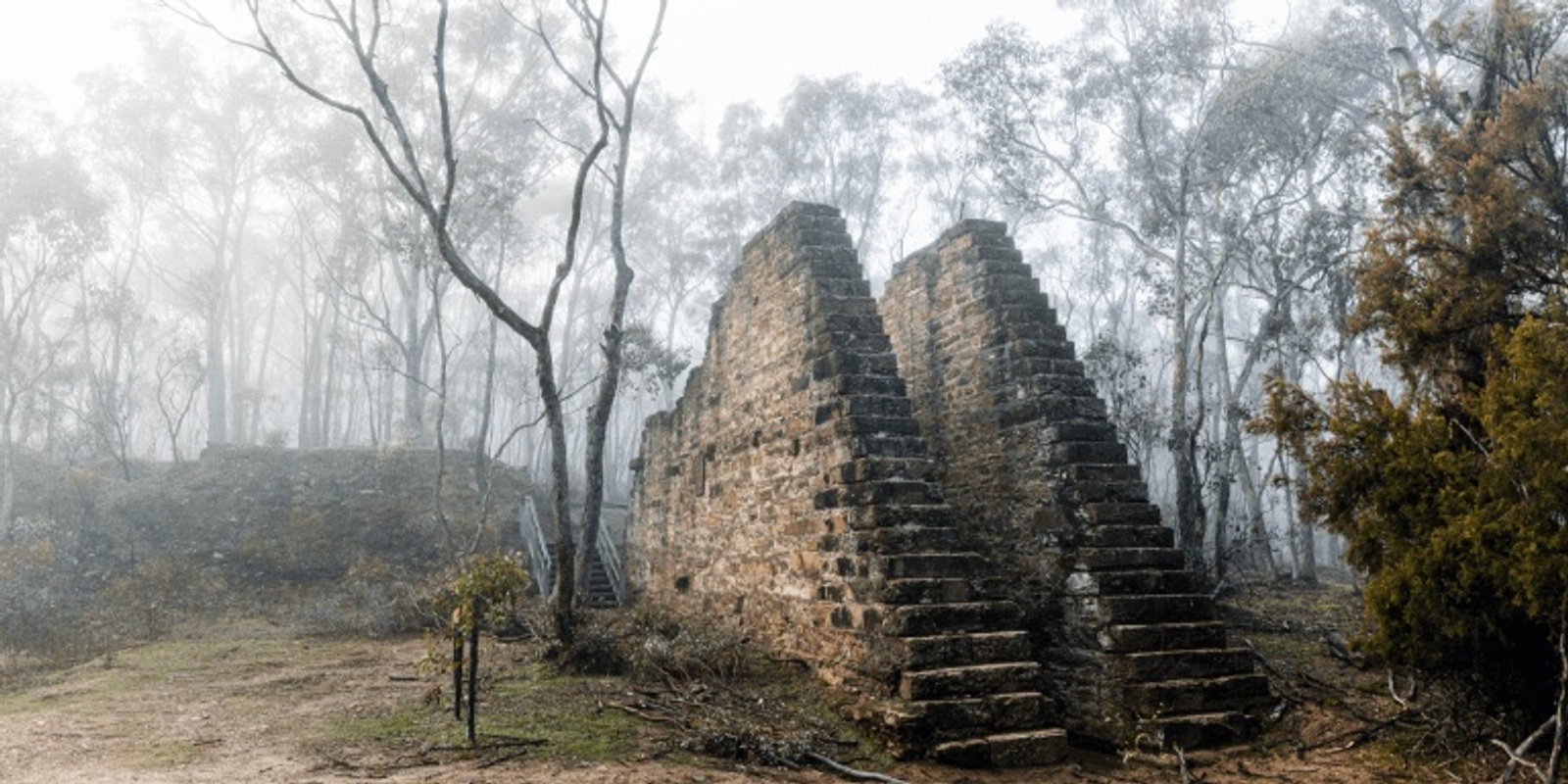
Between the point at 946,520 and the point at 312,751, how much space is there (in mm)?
4972

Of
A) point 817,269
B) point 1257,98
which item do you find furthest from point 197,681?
point 1257,98

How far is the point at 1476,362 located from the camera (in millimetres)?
6074

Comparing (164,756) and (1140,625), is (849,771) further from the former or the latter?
(164,756)

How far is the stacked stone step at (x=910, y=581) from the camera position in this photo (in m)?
5.96

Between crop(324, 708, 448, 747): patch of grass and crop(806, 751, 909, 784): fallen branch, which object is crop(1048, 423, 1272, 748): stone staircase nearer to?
crop(806, 751, 909, 784): fallen branch

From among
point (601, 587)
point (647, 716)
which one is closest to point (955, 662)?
point (647, 716)

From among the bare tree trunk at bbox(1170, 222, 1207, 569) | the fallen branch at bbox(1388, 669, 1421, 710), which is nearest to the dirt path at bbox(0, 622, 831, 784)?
the fallen branch at bbox(1388, 669, 1421, 710)

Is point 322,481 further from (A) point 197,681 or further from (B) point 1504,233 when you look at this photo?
(B) point 1504,233

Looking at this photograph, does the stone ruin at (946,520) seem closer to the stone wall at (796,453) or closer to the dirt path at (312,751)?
the stone wall at (796,453)

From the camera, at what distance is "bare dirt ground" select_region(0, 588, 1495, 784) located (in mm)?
5609

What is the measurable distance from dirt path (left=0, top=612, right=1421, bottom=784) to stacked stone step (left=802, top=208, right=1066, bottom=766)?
0.28m

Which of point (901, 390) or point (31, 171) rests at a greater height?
point (31, 171)

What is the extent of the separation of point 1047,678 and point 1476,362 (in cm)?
392

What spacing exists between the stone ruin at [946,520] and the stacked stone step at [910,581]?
0.05 feet
